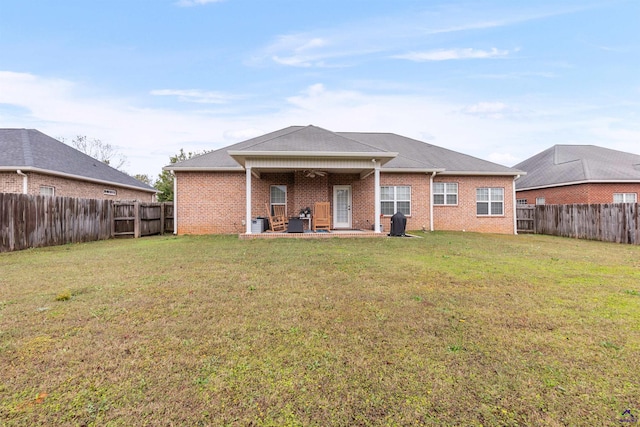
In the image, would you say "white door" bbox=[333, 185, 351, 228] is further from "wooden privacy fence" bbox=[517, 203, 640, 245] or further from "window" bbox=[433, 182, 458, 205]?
"wooden privacy fence" bbox=[517, 203, 640, 245]

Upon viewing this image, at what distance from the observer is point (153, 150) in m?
33.6

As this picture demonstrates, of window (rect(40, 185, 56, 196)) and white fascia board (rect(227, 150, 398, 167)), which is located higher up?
white fascia board (rect(227, 150, 398, 167))

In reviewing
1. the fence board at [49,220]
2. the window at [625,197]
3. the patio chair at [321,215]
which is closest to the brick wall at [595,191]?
the window at [625,197]

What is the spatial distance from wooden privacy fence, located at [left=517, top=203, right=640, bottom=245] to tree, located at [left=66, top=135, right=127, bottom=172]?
1597 inches

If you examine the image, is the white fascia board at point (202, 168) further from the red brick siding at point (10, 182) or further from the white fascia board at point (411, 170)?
the white fascia board at point (411, 170)

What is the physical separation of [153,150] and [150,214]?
23.0 metres

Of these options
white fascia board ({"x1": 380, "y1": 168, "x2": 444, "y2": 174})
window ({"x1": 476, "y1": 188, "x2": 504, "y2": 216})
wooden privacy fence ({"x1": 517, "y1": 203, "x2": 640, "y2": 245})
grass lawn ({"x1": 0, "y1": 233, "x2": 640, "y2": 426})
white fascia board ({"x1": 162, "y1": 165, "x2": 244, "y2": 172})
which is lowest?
grass lawn ({"x1": 0, "y1": 233, "x2": 640, "y2": 426})

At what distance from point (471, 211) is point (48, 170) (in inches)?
762

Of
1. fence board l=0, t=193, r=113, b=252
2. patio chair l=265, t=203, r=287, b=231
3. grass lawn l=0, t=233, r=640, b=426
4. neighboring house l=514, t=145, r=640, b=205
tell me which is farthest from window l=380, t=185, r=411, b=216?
fence board l=0, t=193, r=113, b=252

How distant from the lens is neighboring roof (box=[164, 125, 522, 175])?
1103 cm

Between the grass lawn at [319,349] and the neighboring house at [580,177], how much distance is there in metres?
14.7

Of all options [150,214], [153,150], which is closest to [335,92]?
[150,214]

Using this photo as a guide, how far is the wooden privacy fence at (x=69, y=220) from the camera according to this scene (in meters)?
8.95

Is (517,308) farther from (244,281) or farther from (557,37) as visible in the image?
(557,37)
